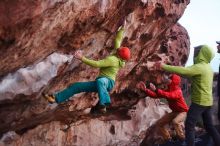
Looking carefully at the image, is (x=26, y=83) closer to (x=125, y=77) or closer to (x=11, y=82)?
(x=11, y=82)

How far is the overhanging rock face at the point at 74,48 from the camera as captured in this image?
327 inches

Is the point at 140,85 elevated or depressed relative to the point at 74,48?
depressed

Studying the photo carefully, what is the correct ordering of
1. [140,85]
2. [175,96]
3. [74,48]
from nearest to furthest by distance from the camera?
[74,48], [175,96], [140,85]

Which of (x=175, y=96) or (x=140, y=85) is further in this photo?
(x=140, y=85)

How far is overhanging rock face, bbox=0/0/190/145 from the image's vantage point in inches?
327

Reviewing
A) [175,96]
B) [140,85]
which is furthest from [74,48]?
[140,85]

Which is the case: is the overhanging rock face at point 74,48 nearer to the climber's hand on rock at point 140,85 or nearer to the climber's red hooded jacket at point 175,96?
the climber's hand on rock at point 140,85

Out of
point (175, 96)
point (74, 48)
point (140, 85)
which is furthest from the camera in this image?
point (140, 85)

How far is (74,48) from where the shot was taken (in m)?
10.3

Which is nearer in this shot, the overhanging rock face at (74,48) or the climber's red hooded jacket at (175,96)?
the overhanging rock face at (74,48)

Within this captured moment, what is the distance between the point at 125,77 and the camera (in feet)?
46.6

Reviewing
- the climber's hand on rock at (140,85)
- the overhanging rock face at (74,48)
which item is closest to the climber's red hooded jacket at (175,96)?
the overhanging rock face at (74,48)

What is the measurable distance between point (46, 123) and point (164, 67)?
4967 mm

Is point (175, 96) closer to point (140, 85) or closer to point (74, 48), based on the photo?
point (140, 85)
